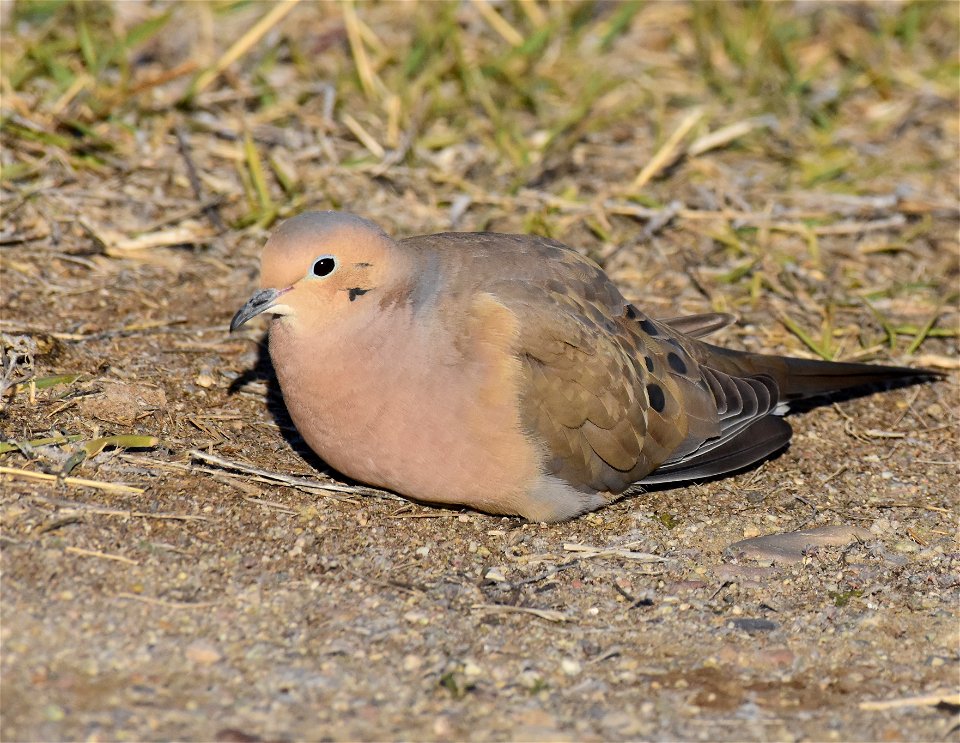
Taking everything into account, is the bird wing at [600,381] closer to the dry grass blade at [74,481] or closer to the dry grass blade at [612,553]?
the dry grass blade at [612,553]

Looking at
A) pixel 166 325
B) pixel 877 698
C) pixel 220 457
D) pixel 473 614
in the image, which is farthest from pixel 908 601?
pixel 166 325

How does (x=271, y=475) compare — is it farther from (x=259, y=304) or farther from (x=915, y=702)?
(x=915, y=702)

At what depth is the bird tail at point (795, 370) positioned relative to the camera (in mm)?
4996

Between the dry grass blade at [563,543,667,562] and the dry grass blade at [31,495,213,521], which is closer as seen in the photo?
the dry grass blade at [31,495,213,521]

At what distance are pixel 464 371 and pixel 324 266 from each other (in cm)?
56

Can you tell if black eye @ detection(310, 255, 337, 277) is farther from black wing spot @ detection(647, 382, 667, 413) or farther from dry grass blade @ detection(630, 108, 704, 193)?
dry grass blade @ detection(630, 108, 704, 193)

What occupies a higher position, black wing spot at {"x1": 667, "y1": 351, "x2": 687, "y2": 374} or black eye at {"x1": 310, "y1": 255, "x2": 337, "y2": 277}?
black eye at {"x1": 310, "y1": 255, "x2": 337, "y2": 277}

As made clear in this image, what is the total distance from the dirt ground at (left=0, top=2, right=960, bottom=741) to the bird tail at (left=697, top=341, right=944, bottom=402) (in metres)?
0.20

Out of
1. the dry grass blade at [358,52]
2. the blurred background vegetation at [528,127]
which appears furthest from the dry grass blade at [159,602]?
the dry grass blade at [358,52]

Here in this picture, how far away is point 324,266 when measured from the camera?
13.3 feet

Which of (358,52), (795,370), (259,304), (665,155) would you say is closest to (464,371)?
(259,304)

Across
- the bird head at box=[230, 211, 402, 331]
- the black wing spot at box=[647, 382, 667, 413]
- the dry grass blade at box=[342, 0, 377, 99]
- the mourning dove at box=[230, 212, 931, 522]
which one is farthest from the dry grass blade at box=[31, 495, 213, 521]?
the dry grass blade at box=[342, 0, 377, 99]

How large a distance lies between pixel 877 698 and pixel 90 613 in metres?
2.15

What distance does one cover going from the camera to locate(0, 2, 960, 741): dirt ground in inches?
134
